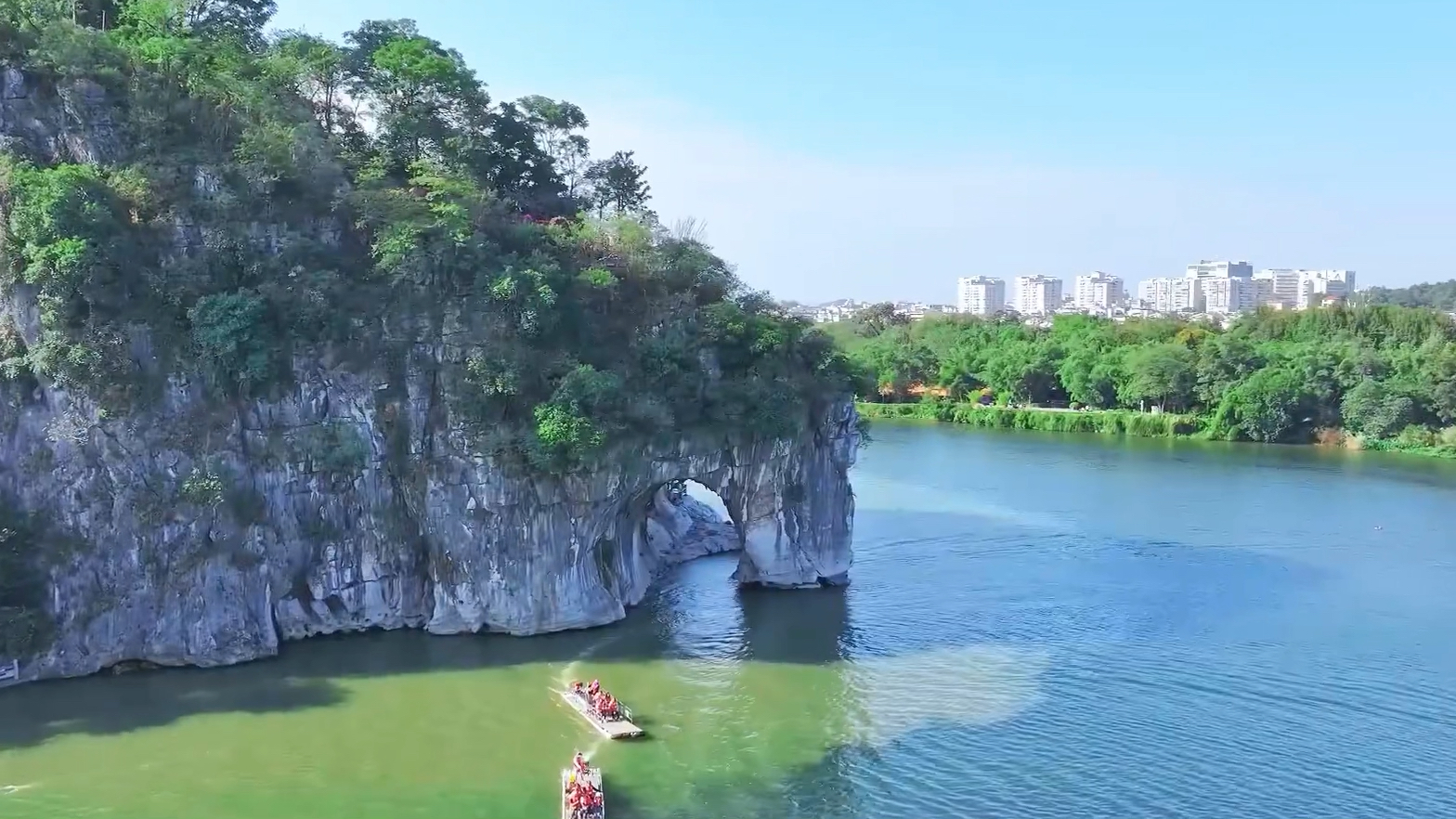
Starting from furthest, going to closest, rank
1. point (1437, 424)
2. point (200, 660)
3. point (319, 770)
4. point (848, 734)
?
point (1437, 424) → point (200, 660) → point (848, 734) → point (319, 770)

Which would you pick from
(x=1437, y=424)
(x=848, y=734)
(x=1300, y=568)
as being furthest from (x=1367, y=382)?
(x=848, y=734)

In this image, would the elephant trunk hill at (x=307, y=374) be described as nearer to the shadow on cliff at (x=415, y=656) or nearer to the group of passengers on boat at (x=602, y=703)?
the shadow on cliff at (x=415, y=656)

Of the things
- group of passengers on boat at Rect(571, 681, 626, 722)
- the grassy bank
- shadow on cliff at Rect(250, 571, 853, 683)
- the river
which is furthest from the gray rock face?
the grassy bank

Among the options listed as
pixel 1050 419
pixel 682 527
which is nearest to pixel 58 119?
pixel 682 527

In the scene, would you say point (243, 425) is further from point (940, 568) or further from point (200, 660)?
point (940, 568)

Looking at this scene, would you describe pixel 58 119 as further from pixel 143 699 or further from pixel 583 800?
pixel 583 800

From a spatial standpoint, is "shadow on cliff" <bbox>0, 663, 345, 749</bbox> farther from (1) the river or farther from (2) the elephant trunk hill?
(2) the elephant trunk hill

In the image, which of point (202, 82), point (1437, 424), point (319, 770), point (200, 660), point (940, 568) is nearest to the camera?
point (319, 770)
